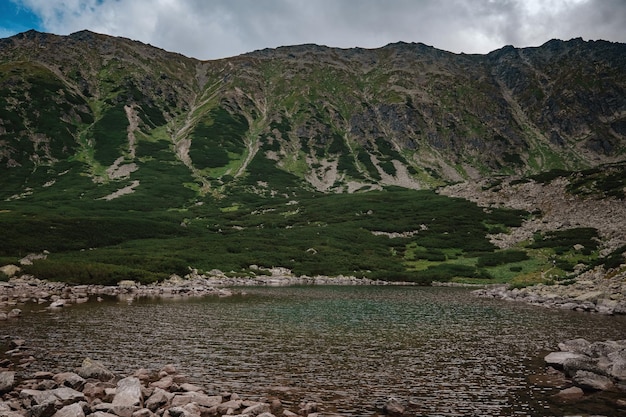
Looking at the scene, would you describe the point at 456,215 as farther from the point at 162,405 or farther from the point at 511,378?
the point at 162,405

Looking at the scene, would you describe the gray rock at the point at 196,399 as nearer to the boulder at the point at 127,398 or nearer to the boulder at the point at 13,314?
the boulder at the point at 127,398

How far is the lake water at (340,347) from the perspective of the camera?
18734mm

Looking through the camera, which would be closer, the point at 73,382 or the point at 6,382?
the point at 6,382

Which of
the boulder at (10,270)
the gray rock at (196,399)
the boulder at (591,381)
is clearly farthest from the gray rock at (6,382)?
the boulder at (10,270)

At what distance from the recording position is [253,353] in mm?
25812

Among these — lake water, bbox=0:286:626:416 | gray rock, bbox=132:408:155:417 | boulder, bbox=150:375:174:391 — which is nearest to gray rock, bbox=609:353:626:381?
lake water, bbox=0:286:626:416

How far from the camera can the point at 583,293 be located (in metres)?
52.5

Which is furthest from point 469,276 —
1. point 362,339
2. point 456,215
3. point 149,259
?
point 362,339

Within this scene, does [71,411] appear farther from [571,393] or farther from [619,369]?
[619,369]

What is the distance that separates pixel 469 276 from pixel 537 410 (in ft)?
255

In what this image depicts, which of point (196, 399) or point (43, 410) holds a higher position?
point (43, 410)

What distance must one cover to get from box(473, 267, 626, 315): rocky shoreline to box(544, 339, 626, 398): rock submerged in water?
75.6 ft

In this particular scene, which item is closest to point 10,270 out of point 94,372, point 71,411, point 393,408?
point 94,372

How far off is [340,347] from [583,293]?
38445mm
